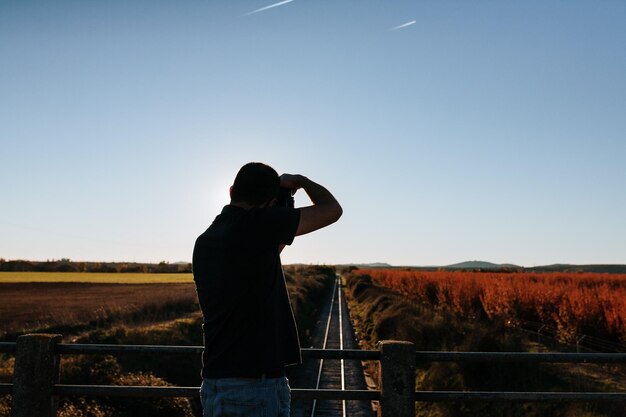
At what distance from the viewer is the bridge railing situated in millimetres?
3662

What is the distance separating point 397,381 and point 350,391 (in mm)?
353

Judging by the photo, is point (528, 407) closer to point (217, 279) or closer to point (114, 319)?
point (217, 279)

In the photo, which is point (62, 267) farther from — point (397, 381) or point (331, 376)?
point (397, 381)

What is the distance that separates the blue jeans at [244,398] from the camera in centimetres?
243

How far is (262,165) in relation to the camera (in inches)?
100.0

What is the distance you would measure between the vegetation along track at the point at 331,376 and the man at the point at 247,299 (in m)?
11.3

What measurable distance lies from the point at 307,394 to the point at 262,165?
1.93 metres

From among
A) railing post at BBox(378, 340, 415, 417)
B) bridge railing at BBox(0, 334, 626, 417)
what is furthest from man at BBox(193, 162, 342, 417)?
railing post at BBox(378, 340, 415, 417)

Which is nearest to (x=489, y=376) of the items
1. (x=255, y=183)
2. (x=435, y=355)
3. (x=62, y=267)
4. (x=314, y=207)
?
(x=435, y=355)

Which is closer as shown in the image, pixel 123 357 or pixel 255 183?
pixel 255 183

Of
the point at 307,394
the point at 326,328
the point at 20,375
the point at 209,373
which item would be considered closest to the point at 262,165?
the point at 209,373

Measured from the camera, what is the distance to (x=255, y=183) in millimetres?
2531

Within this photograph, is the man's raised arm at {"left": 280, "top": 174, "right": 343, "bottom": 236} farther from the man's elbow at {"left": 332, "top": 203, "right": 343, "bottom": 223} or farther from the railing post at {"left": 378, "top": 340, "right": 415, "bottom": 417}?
the railing post at {"left": 378, "top": 340, "right": 415, "bottom": 417}

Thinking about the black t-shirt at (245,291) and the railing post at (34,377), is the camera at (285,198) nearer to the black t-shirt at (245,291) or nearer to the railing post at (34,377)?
the black t-shirt at (245,291)
